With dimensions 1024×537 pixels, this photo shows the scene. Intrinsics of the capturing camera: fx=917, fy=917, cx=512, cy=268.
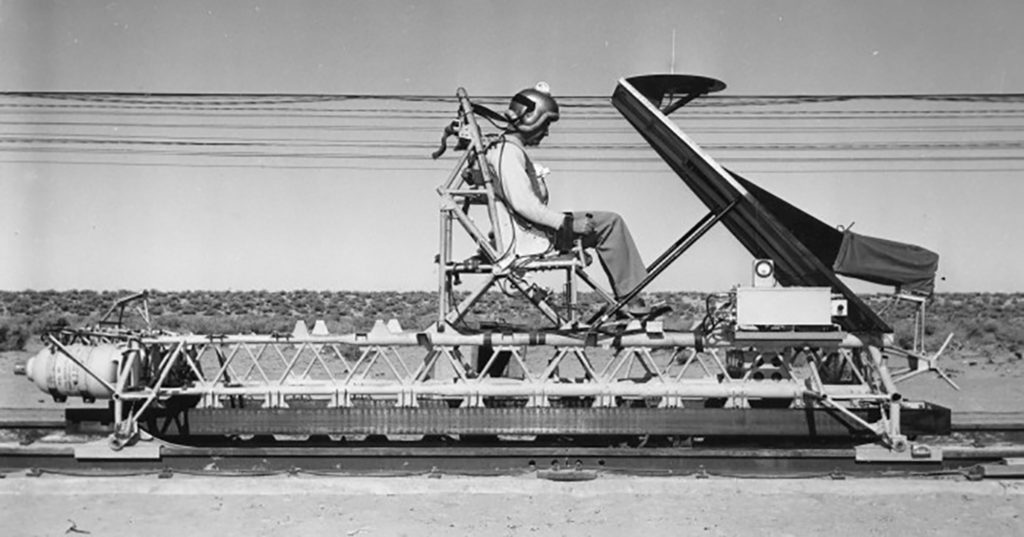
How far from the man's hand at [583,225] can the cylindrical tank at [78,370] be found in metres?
4.52

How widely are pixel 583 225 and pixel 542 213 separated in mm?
409

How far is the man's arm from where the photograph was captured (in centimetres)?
877

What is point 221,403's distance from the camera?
1062 cm

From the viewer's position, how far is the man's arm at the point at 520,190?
8.77 metres

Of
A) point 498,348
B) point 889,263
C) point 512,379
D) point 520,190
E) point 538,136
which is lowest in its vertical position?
point 512,379

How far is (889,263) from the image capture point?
866cm

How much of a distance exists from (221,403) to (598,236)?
4.91 m

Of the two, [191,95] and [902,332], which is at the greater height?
[191,95]

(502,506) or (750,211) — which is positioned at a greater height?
(750,211)

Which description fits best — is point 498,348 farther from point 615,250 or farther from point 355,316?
point 355,316

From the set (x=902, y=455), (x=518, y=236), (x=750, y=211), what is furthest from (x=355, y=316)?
(x=902, y=455)

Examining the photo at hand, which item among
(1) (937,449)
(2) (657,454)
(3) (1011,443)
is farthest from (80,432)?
(3) (1011,443)

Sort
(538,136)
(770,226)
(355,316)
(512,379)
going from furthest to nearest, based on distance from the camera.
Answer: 1. (355,316)
2. (538,136)
3. (512,379)
4. (770,226)

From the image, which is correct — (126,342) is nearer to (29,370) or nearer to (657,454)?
(29,370)
